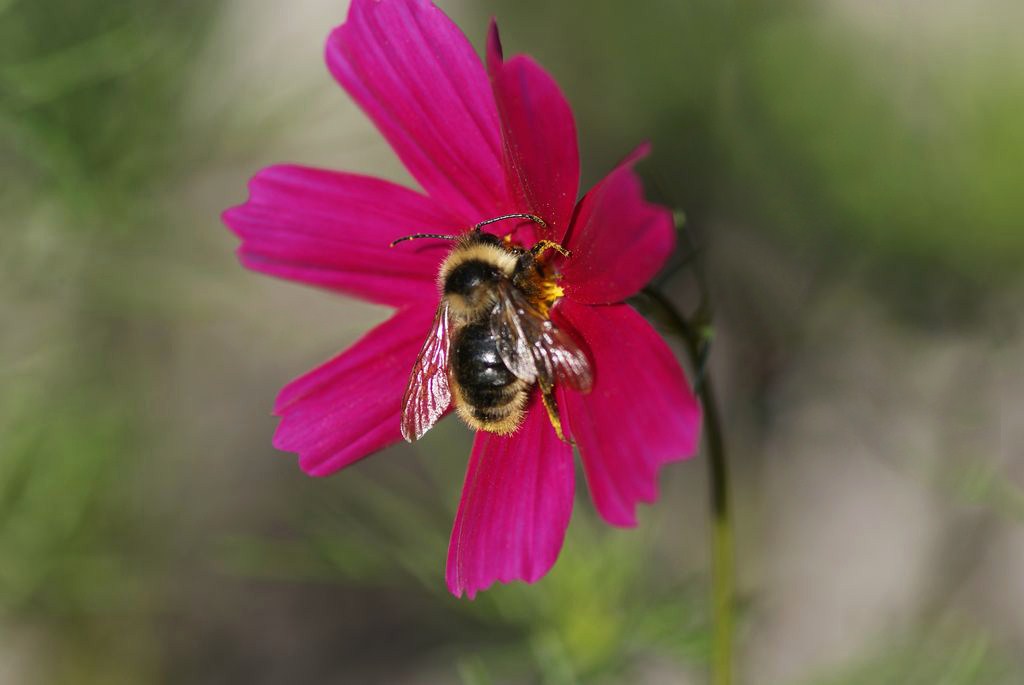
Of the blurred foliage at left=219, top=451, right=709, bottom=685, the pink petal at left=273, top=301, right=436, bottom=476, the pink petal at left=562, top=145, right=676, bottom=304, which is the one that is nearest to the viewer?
the pink petal at left=562, top=145, right=676, bottom=304

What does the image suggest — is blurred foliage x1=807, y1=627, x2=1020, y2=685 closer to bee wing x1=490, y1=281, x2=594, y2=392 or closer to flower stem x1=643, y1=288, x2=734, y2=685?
flower stem x1=643, y1=288, x2=734, y2=685

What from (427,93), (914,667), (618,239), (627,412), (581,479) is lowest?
(914,667)

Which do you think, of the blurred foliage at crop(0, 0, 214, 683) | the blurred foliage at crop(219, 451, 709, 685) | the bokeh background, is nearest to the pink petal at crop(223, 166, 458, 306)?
the blurred foliage at crop(219, 451, 709, 685)

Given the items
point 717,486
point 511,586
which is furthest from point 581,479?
point 717,486

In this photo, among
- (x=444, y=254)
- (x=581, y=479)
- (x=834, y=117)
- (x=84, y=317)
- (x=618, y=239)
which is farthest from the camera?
(x=84, y=317)

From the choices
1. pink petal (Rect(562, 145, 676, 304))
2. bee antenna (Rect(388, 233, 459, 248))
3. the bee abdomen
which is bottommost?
the bee abdomen

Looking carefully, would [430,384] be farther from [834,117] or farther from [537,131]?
[834,117]
